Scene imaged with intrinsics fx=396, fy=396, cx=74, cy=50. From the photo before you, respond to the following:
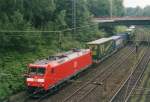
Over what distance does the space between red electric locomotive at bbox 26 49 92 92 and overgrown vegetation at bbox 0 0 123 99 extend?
6.38ft

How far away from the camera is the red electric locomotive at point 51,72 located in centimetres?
3438

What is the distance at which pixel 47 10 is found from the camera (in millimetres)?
58500

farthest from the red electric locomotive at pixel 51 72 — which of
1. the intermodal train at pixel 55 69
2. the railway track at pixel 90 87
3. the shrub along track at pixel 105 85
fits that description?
the shrub along track at pixel 105 85

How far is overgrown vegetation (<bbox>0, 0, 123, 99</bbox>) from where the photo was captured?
3791 centimetres

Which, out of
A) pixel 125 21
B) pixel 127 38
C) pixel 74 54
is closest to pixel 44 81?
pixel 74 54

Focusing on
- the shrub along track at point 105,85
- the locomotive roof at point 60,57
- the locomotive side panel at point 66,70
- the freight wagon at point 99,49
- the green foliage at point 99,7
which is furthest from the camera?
the green foliage at point 99,7

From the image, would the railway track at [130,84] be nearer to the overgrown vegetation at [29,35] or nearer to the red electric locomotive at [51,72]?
the red electric locomotive at [51,72]

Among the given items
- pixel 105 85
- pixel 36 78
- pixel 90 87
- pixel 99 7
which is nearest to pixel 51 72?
pixel 36 78

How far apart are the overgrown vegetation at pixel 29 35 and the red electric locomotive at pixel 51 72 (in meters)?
1.94

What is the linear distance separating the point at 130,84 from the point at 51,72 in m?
10.0

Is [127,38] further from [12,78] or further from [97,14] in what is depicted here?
[12,78]

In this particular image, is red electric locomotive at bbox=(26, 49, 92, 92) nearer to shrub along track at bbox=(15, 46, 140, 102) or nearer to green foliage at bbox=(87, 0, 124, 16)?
shrub along track at bbox=(15, 46, 140, 102)

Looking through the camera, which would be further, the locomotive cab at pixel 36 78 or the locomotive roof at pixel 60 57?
the locomotive roof at pixel 60 57

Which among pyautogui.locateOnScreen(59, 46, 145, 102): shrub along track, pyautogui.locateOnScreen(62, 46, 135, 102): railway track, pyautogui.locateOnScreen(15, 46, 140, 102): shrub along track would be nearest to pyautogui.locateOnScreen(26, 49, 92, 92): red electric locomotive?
pyautogui.locateOnScreen(15, 46, 140, 102): shrub along track
